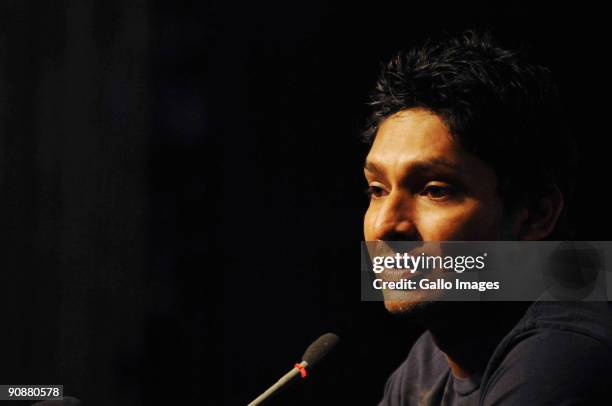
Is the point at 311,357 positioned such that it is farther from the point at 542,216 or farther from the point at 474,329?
the point at 542,216

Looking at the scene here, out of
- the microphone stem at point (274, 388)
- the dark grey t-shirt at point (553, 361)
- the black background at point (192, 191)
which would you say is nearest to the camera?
the dark grey t-shirt at point (553, 361)

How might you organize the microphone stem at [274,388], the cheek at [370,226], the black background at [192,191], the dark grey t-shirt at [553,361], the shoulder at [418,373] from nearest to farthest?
the dark grey t-shirt at [553,361] → the microphone stem at [274,388] → the cheek at [370,226] → the shoulder at [418,373] → the black background at [192,191]

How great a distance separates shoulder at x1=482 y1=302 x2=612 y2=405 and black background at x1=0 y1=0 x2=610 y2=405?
2.77 ft

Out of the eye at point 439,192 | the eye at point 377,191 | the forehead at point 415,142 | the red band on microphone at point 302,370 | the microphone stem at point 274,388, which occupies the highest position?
the forehead at point 415,142

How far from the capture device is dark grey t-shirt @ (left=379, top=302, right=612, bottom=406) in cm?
106

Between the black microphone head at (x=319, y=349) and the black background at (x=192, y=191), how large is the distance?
0.67 metres

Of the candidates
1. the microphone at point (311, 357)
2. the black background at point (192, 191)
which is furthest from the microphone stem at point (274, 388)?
the black background at point (192, 191)

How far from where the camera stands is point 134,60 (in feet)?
6.74

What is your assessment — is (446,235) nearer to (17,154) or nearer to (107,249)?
(107,249)

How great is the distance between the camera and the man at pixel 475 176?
1231 mm

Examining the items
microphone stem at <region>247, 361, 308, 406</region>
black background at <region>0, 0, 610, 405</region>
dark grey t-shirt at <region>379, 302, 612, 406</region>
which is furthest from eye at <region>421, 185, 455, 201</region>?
black background at <region>0, 0, 610, 405</region>

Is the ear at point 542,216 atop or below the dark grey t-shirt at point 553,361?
atop

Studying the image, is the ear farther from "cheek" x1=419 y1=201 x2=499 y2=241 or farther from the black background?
the black background

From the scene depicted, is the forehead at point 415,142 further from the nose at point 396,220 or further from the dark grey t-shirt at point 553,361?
the dark grey t-shirt at point 553,361
